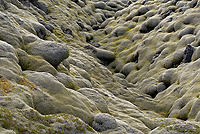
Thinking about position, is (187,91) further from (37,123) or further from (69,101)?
(37,123)

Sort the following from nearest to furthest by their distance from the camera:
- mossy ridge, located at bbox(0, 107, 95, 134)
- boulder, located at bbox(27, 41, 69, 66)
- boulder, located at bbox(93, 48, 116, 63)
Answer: mossy ridge, located at bbox(0, 107, 95, 134) → boulder, located at bbox(27, 41, 69, 66) → boulder, located at bbox(93, 48, 116, 63)

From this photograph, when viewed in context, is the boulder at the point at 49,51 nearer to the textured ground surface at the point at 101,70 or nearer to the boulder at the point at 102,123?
the textured ground surface at the point at 101,70

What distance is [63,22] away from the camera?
74125 millimetres

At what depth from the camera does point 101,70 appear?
53.2 meters

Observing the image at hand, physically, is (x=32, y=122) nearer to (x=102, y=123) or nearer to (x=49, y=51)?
(x=102, y=123)

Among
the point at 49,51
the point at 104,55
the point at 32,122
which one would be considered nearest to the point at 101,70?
the point at 104,55

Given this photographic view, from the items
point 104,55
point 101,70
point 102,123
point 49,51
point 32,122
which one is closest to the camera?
point 32,122

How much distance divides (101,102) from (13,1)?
109 ft

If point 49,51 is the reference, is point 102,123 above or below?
below

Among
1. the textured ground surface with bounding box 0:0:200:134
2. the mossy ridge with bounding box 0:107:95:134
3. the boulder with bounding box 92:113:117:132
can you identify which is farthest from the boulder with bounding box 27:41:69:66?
the mossy ridge with bounding box 0:107:95:134

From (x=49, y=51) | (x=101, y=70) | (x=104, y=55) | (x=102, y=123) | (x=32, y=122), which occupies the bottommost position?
(x=104, y=55)

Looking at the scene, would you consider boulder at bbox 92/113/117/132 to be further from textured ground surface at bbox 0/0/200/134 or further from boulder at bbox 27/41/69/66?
boulder at bbox 27/41/69/66

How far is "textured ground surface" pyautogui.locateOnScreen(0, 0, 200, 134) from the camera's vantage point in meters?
22.1

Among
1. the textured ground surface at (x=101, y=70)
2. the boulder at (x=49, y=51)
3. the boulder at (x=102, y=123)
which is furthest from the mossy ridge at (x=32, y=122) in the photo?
the boulder at (x=49, y=51)
